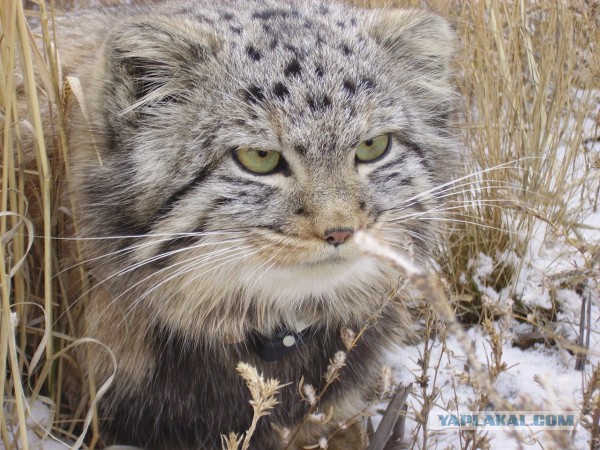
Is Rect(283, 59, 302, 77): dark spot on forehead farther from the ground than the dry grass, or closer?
farther from the ground

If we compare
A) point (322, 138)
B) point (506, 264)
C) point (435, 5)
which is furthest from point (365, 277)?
point (435, 5)

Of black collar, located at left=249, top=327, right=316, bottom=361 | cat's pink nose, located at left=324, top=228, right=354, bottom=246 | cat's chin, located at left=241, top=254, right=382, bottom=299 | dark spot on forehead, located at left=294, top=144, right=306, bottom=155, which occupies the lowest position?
black collar, located at left=249, top=327, right=316, bottom=361

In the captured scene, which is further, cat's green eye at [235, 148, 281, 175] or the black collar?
the black collar

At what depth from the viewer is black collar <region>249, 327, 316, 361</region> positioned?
2705 mm

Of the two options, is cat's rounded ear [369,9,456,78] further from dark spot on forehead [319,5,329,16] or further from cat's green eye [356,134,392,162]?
→ cat's green eye [356,134,392,162]

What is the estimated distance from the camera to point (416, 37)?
2752 mm

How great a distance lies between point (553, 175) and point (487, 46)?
0.75 m

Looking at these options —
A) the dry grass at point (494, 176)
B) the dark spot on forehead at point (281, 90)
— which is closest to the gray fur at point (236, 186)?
the dark spot on forehead at point (281, 90)

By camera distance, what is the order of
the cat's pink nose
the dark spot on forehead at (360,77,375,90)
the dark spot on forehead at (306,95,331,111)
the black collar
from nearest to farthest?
the cat's pink nose < the dark spot on forehead at (306,95,331,111) < the dark spot on forehead at (360,77,375,90) < the black collar

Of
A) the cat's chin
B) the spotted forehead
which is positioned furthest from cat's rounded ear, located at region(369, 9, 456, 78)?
the cat's chin

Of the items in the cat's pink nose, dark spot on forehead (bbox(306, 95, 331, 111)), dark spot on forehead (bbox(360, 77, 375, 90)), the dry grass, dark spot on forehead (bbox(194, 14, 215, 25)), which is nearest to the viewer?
the cat's pink nose

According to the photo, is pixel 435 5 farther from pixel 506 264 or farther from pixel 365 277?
pixel 365 277

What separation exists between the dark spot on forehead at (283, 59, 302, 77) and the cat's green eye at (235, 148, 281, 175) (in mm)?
257

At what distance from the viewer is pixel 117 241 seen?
253 centimetres
